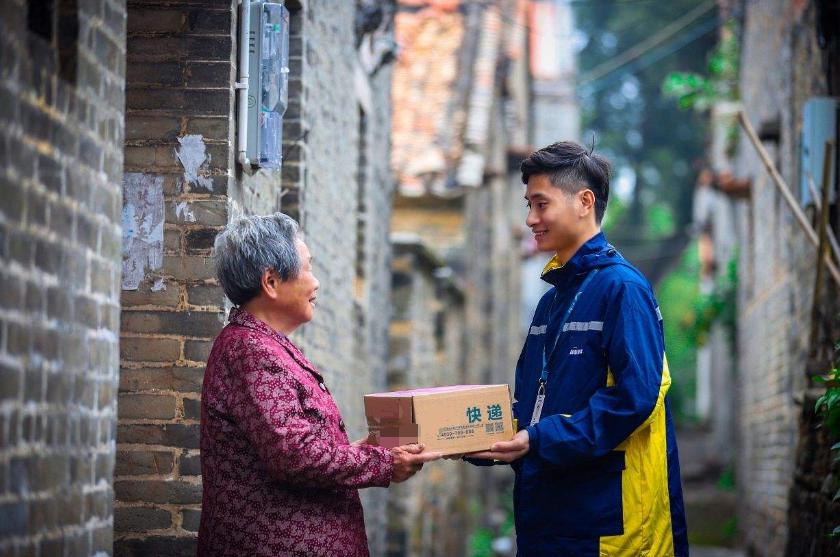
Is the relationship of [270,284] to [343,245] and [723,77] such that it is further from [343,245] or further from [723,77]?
[723,77]

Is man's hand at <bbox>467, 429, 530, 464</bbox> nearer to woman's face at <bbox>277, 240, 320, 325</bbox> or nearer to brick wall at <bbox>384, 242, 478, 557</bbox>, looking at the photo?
woman's face at <bbox>277, 240, 320, 325</bbox>

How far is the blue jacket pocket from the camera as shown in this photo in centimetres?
376

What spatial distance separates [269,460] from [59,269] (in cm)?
81

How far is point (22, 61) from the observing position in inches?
121

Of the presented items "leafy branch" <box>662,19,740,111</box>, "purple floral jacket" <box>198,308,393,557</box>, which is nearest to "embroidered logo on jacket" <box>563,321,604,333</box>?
"purple floral jacket" <box>198,308,393,557</box>

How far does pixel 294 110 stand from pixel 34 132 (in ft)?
10.8

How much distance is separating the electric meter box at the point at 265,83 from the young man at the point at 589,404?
63.4 inches

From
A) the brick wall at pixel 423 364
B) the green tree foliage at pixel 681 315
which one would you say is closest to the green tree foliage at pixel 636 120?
the green tree foliage at pixel 681 315

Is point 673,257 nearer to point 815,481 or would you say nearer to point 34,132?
point 815,481

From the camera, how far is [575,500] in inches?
150

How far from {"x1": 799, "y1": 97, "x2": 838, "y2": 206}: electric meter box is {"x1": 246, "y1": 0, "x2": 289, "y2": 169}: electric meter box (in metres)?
3.38

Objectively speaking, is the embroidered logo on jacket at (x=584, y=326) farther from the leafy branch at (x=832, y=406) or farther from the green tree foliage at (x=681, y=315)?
the green tree foliage at (x=681, y=315)

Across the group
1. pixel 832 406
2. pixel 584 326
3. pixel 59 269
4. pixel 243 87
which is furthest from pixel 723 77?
pixel 59 269

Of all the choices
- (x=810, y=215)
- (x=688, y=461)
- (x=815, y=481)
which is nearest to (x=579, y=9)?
(x=688, y=461)
